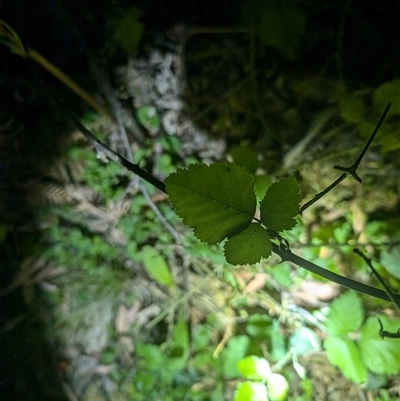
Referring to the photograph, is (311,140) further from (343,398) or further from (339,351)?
(343,398)

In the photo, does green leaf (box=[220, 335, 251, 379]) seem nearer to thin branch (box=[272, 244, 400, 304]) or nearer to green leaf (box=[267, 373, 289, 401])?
green leaf (box=[267, 373, 289, 401])

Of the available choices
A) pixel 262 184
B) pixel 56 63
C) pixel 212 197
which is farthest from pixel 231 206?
pixel 56 63

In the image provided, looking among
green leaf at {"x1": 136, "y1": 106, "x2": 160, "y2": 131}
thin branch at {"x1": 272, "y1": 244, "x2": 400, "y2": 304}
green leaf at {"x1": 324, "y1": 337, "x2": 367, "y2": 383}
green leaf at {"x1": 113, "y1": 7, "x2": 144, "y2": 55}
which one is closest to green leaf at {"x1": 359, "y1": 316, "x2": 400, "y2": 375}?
green leaf at {"x1": 324, "y1": 337, "x2": 367, "y2": 383}

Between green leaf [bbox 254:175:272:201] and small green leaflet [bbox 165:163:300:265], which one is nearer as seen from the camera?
small green leaflet [bbox 165:163:300:265]

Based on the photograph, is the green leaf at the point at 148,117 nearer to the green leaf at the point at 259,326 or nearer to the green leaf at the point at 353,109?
the green leaf at the point at 353,109

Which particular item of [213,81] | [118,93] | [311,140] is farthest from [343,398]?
[118,93]

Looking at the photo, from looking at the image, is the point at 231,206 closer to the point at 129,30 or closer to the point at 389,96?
the point at 389,96

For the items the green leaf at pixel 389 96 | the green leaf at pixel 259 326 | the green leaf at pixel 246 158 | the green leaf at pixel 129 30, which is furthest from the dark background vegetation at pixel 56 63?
Result: the green leaf at pixel 259 326
